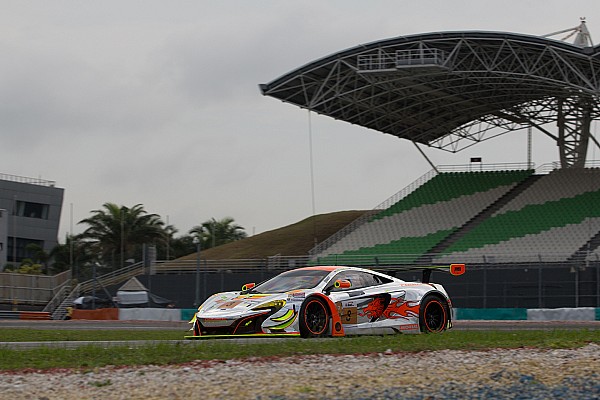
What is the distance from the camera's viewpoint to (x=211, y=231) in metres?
92.9

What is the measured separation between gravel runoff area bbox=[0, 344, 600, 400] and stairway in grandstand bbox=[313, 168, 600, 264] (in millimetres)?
33440

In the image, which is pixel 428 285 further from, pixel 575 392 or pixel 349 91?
pixel 349 91

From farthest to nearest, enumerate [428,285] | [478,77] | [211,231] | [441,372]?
[211,231] < [478,77] < [428,285] < [441,372]

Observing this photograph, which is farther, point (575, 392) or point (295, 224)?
point (295, 224)

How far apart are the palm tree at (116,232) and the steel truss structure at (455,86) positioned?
2298cm

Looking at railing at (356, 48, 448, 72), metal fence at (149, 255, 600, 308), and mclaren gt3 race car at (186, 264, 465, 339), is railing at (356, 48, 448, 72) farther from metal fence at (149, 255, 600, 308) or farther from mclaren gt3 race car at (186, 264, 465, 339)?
mclaren gt3 race car at (186, 264, 465, 339)

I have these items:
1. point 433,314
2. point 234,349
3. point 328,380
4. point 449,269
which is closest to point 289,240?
point 449,269

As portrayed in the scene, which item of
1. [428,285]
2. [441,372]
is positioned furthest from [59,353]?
[428,285]

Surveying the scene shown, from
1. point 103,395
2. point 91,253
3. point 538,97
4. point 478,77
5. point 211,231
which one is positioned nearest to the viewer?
point 103,395

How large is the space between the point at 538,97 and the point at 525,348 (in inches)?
1660

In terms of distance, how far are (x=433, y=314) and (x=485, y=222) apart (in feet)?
116

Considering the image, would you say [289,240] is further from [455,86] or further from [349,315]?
[349,315]

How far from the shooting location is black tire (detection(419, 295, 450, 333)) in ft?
53.2

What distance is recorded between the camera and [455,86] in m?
49.6
